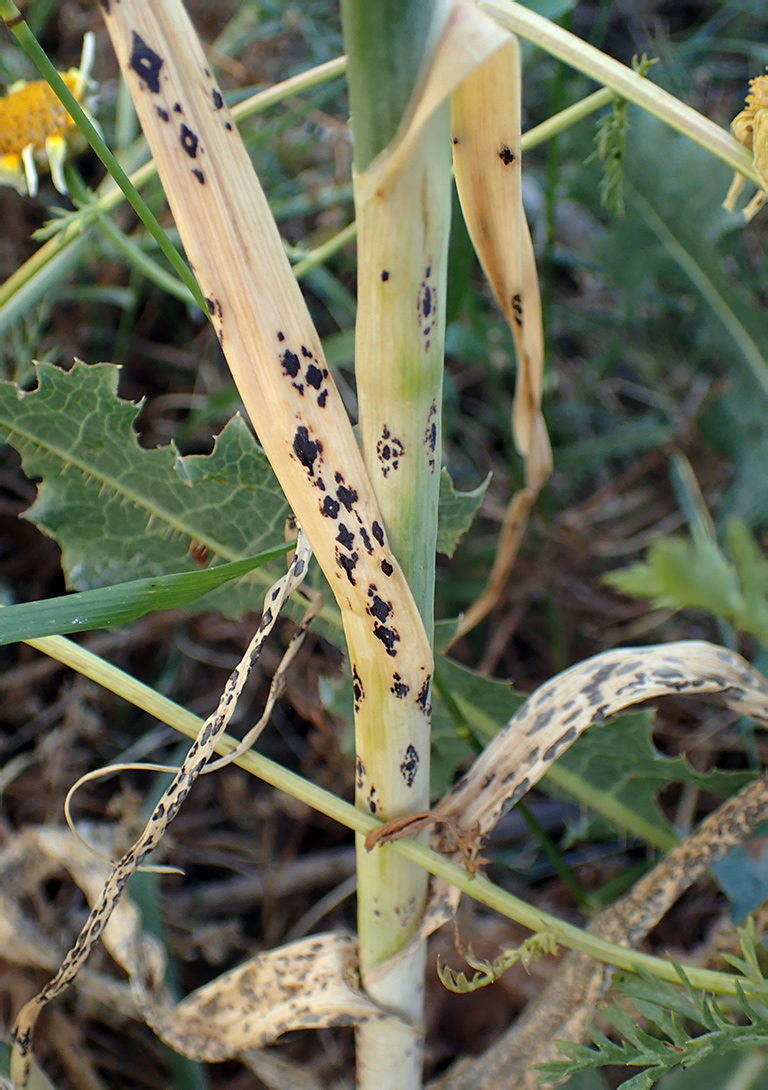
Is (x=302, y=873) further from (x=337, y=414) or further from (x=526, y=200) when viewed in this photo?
(x=526, y=200)

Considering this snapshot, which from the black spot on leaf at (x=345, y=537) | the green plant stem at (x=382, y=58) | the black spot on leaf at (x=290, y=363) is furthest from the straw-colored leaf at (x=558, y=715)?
the green plant stem at (x=382, y=58)

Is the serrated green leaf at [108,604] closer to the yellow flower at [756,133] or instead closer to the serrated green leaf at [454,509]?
the serrated green leaf at [454,509]

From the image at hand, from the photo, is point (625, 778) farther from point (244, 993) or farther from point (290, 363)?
point (290, 363)

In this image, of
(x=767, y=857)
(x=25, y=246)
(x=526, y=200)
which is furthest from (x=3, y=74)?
(x=767, y=857)

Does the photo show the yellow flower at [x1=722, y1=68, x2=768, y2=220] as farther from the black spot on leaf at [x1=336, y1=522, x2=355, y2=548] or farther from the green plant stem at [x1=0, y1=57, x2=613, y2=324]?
the black spot on leaf at [x1=336, y1=522, x2=355, y2=548]

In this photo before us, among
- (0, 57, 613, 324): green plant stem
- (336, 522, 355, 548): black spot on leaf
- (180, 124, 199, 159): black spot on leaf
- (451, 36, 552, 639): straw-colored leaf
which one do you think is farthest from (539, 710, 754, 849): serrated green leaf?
(180, 124, 199, 159): black spot on leaf

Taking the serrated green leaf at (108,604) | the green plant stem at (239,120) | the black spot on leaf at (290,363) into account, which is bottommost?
the serrated green leaf at (108,604)

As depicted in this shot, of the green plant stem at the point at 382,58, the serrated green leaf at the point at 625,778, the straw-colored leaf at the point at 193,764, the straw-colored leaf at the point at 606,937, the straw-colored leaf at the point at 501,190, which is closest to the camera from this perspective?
the green plant stem at the point at 382,58
